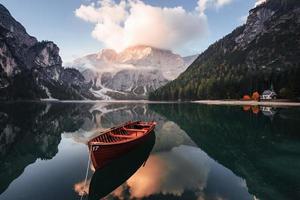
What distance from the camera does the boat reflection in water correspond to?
1933 cm

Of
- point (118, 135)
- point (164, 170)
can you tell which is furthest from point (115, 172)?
point (118, 135)

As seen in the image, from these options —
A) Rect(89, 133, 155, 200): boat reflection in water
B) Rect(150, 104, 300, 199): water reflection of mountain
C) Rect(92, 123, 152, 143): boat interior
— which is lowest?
Rect(150, 104, 300, 199): water reflection of mountain

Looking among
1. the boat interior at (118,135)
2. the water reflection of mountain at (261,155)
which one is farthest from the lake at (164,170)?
the boat interior at (118,135)

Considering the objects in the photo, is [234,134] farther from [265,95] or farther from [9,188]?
[265,95]

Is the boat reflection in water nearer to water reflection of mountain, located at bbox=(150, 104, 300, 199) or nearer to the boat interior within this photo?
the boat interior

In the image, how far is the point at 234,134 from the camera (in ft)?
145

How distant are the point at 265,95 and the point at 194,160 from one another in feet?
477

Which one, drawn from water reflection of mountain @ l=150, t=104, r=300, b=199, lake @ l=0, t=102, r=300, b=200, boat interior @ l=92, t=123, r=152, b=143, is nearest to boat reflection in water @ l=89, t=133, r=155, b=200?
lake @ l=0, t=102, r=300, b=200

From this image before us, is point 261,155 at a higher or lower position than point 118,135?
lower

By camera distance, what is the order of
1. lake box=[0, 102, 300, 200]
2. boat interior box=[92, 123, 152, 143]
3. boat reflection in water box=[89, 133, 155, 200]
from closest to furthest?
lake box=[0, 102, 300, 200], boat reflection in water box=[89, 133, 155, 200], boat interior box=[92, 123, 152, 143]

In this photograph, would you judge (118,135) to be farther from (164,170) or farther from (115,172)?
(164,170)

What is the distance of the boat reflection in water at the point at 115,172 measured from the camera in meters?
19.3

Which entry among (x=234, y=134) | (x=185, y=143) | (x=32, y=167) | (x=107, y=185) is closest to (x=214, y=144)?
(x=185, y=143)

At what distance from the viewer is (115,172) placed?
23.9 meters
